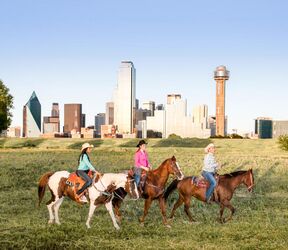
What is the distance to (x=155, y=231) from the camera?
51.2 feet

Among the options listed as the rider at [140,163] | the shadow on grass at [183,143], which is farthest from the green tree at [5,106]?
the rider at [140,163]

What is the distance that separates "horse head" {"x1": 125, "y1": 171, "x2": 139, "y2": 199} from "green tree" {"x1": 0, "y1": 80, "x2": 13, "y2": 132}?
68745 millimetres

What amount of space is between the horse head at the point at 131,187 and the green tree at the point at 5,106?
68.7 metres

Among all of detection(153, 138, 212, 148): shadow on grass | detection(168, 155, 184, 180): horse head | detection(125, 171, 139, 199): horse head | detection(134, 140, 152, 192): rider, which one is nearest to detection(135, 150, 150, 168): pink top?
detection(134, 140, 152, 192): rider

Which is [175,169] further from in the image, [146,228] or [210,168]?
[146,228]

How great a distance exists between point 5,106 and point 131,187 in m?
70.1

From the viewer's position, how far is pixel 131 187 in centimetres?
1548

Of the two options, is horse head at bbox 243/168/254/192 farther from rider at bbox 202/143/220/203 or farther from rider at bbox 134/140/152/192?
rider at bbox 134/140/152/192

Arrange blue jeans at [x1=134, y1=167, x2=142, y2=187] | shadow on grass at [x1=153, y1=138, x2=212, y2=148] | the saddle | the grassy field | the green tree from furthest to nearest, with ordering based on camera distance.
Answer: shadow on grass at [x1=153, y1=138, x2=212, y2=148]
the green tree
blue jeans at [x1=134, y1=167, x2=142, y2=187]
the saddle
the grassy field

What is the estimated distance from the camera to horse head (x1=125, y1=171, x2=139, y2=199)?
50.6 feet

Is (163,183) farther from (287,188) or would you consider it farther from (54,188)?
(287,188)

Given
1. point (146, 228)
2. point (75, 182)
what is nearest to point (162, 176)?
point (146, 228)

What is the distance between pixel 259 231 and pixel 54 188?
6956mm

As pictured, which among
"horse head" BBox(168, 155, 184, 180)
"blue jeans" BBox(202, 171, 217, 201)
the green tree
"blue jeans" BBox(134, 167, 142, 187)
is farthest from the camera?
the green tree
